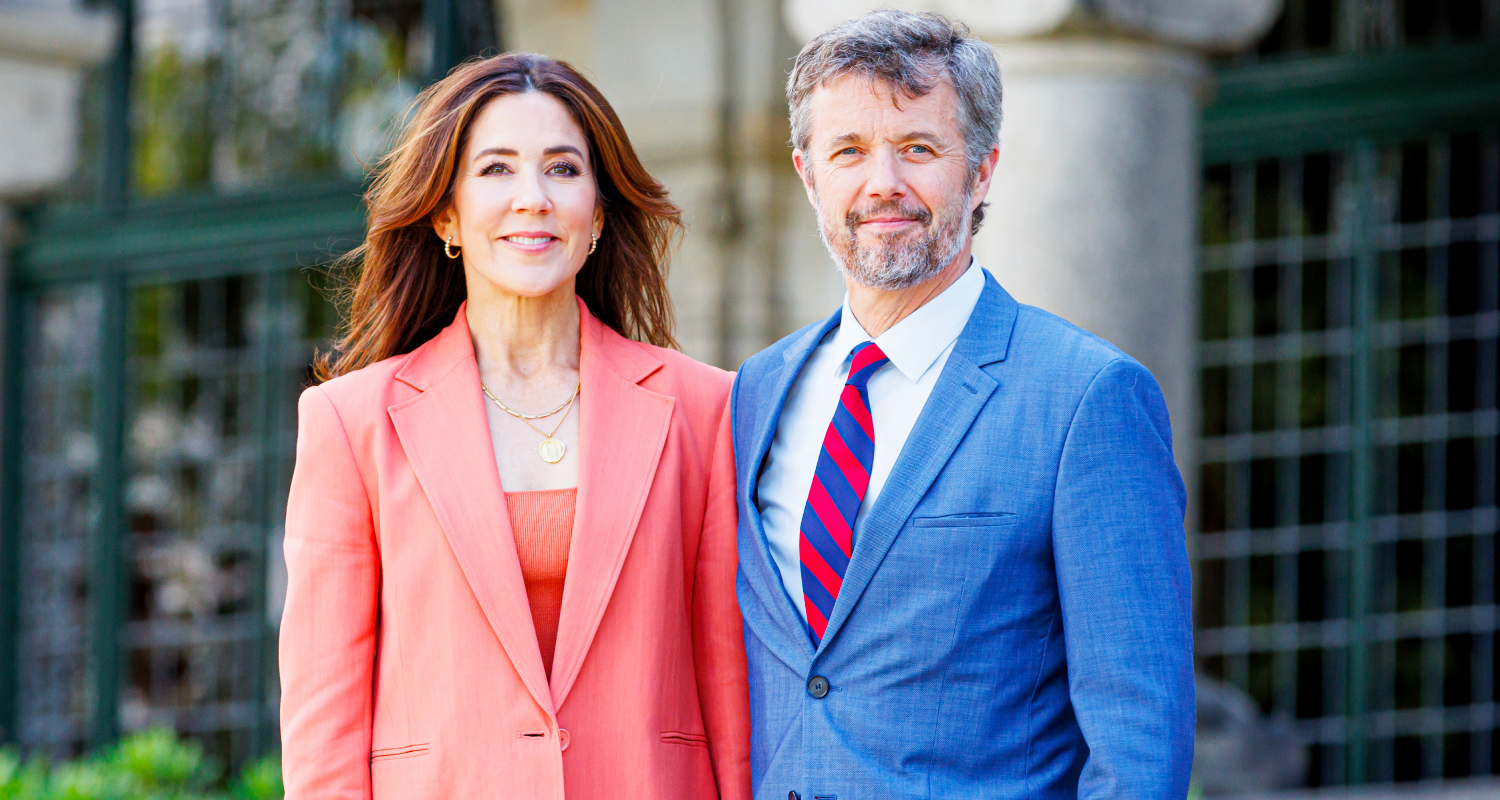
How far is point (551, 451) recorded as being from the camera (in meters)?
2.65

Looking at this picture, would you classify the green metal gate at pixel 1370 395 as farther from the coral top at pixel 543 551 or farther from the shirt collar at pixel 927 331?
the coral top at pixel 543 551

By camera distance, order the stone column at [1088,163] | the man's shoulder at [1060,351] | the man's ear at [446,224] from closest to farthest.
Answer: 1. the man's shoulder at [1060,351]
2. the man's ear at [446,224]
3. the stone column at [1088,163]

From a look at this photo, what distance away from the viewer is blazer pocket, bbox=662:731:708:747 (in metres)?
2.56

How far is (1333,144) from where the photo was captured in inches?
224

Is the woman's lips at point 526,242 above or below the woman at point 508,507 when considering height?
above

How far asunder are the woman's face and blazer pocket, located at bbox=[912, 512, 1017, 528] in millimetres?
788

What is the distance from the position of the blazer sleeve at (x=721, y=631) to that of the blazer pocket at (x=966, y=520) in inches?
20.4

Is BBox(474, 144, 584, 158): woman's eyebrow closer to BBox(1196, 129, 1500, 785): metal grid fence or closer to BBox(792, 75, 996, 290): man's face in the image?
BBox(792, 75, 996, 290): man's face

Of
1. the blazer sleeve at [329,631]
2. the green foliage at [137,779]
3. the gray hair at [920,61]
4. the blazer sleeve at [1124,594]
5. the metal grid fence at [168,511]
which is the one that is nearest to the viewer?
the blazer sleeve at [1124,594]

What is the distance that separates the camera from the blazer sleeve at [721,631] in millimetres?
2611

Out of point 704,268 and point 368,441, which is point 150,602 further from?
point 368,441

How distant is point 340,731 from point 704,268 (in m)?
3.90

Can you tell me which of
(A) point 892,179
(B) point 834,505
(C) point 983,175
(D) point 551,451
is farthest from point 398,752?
(C) point 983,175

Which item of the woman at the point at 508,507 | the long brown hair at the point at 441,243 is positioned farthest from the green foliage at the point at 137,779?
the woman at the point at 508,507
